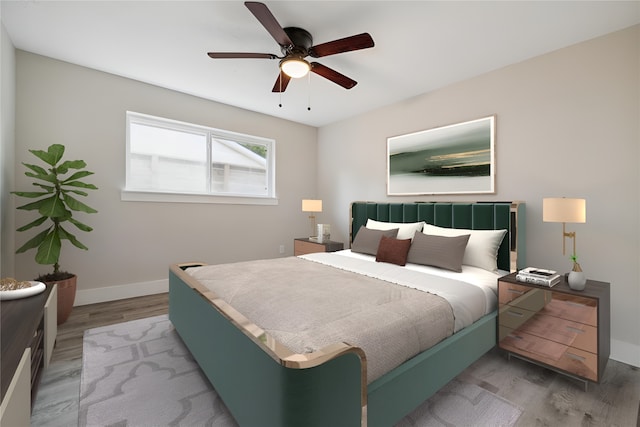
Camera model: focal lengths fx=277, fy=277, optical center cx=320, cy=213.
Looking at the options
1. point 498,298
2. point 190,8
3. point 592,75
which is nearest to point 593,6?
point 592,75

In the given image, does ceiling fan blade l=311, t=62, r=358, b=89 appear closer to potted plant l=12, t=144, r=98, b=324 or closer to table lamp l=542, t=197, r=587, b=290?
table lamp l=542, t=197, r=587, b=290

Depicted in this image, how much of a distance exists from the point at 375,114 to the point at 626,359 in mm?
3570

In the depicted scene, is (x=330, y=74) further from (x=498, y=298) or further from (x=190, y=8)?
(x=498, y=298)

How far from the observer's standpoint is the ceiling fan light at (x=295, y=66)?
7.00 ft

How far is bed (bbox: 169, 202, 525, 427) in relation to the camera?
99 centimetres

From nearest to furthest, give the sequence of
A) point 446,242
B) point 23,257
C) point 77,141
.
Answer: point 446,242 → point 23,257 → point 77,141

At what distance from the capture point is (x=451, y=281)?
2045 millimetres

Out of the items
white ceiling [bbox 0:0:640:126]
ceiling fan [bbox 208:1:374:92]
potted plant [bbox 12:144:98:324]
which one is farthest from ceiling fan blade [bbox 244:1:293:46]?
potted plant [bbox 12:144:98:324]

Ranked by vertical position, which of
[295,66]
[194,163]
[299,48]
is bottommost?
[194,163]

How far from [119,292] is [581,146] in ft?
16.1

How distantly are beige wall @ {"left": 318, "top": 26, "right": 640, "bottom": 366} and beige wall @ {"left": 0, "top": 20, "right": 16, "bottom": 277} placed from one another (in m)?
4.23

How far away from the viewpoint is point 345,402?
3.46 feet

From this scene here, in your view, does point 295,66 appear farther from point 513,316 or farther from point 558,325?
point 558,325

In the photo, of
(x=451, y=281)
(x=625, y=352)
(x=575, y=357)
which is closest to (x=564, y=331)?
(x=575, y=357)
